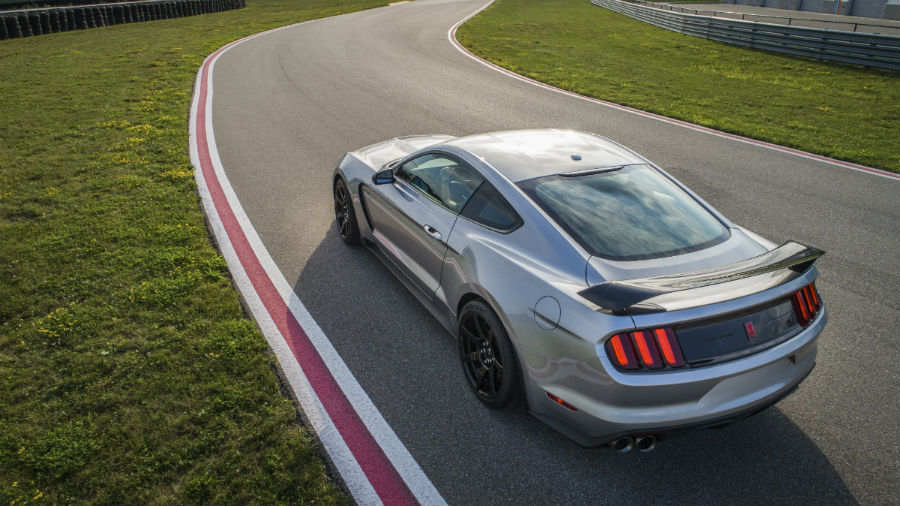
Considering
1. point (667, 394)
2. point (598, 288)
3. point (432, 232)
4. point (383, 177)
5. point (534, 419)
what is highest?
point (598, 288)

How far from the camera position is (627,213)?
12.8ft

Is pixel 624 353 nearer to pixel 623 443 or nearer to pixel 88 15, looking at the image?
pixel 623 443

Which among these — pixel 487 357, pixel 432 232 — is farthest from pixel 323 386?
pixel 432 232

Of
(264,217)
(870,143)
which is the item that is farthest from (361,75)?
(870,143)

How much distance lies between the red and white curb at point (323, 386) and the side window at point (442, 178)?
1.48 m

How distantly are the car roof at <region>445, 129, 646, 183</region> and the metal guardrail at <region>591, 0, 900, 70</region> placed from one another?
56.2 feet

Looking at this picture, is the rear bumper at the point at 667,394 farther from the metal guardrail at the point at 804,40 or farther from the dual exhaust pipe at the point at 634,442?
the metal guardrail at the point at 804,40

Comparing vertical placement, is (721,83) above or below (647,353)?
below

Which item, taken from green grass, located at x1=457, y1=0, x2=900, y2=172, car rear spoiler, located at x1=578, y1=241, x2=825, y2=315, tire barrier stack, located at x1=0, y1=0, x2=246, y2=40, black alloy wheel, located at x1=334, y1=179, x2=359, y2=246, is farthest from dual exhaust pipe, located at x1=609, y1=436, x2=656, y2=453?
tire barrier stack, located at x1=0, y1=0, x2=246, y2=40

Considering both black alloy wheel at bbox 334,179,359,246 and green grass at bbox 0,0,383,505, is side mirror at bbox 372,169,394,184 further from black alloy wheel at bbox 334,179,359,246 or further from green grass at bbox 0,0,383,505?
green grass at bbox 0,0,383,505

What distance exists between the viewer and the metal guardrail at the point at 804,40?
55.6 ft

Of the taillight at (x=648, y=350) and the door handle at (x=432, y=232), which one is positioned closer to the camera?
the taillight at (x=648, y=350)

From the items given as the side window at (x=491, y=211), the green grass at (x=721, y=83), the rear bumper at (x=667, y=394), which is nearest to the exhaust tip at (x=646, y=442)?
the rear bumper at (x=667, y=394)

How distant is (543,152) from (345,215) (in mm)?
2565
